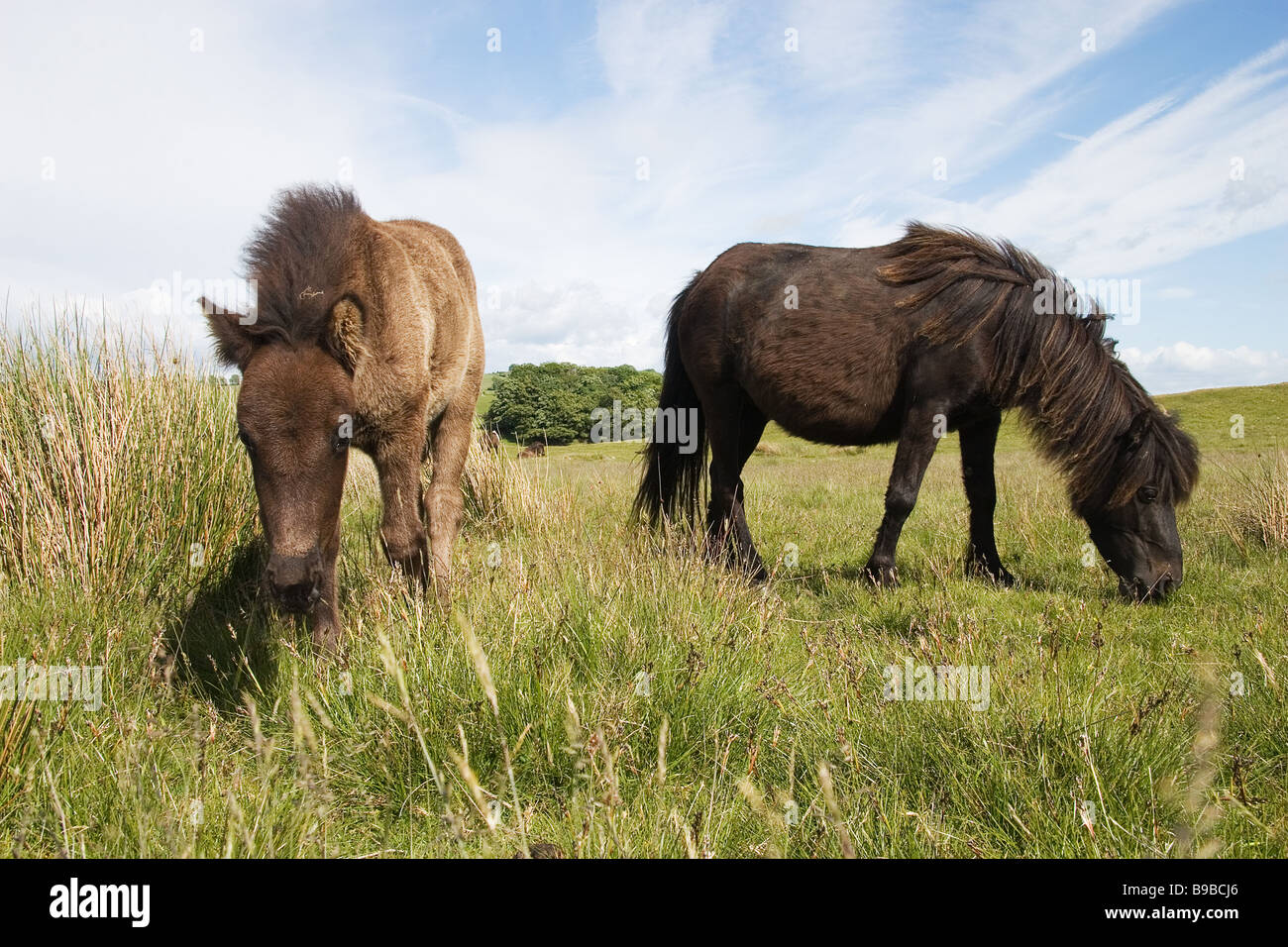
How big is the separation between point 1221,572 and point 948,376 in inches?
98.1

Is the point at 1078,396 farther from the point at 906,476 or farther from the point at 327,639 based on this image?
the point at 327,639

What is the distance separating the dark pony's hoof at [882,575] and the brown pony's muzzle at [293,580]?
12.3 ft

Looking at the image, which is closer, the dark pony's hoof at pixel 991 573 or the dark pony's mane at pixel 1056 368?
the dark pony's mane at pixel 1056 368

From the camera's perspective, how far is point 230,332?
119 inches

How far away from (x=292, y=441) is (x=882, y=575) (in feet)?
13.4

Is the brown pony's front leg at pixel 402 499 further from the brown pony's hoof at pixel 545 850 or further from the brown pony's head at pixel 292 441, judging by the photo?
the brown pony's hoof at pixel 545 850

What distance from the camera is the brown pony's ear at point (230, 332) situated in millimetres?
3027

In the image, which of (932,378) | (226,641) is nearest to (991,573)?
(932,378)

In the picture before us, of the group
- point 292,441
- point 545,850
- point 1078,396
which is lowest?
point 545,850

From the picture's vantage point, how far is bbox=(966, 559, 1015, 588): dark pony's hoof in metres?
5.45

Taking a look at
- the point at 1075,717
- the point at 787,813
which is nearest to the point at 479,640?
the point at 787,813

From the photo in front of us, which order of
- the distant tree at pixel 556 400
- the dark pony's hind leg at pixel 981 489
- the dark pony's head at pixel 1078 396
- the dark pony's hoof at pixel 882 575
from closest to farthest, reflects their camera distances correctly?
the dark pony's head at pixel 1078 396
the dark pony's hoof at pixel 882 575
the dark pony's hind leg at pixel 981 489
the distant tree at pixel 556 400

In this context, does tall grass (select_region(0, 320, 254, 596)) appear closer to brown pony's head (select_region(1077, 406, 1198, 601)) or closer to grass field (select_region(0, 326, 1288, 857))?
grass field (select_region(0, 326, 1288, 857))

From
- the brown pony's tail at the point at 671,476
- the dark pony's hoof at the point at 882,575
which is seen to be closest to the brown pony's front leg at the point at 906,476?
the dark pony's hoof at the point at 882,575
